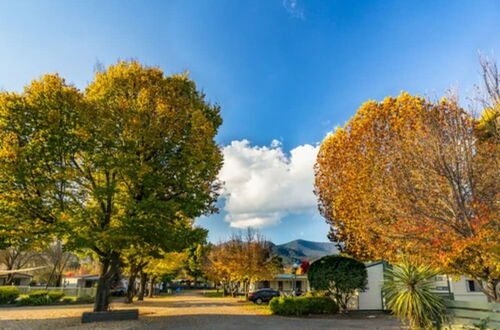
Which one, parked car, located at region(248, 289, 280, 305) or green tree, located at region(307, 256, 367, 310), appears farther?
parked car, located at region(248, 289, 280, 305)

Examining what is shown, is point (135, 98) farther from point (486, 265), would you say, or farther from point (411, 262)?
point (486, 265)

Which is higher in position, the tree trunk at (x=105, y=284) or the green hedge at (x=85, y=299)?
the tree trunk at (x=105, y=284)

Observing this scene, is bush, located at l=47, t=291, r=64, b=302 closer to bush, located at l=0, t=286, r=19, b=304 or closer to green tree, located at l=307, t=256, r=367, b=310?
bush, located at l=0, t=286, r=19, b=304

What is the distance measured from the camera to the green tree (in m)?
19.4

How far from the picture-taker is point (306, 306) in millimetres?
19734

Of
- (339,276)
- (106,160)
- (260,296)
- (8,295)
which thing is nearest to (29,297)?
(8,295)

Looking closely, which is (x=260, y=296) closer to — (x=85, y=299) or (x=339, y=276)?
(x=339, y=276)

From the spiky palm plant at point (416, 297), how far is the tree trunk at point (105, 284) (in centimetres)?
1413

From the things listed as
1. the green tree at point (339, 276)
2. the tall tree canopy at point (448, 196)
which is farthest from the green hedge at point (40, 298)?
the tall tree canopy at point (448, 196)

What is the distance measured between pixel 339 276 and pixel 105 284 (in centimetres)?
1428

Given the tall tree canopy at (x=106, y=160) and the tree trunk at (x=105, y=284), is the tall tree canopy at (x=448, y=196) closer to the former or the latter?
the tall tree canopy at (x=106, y=160)

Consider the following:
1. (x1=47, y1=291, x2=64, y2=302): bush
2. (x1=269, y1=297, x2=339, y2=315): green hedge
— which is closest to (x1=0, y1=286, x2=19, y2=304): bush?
(x1=47, y1=291, x2=64, y2=302): bush

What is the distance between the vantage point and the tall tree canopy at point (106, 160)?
13.8 m

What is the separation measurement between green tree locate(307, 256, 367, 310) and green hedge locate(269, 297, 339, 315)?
660 millimetres
